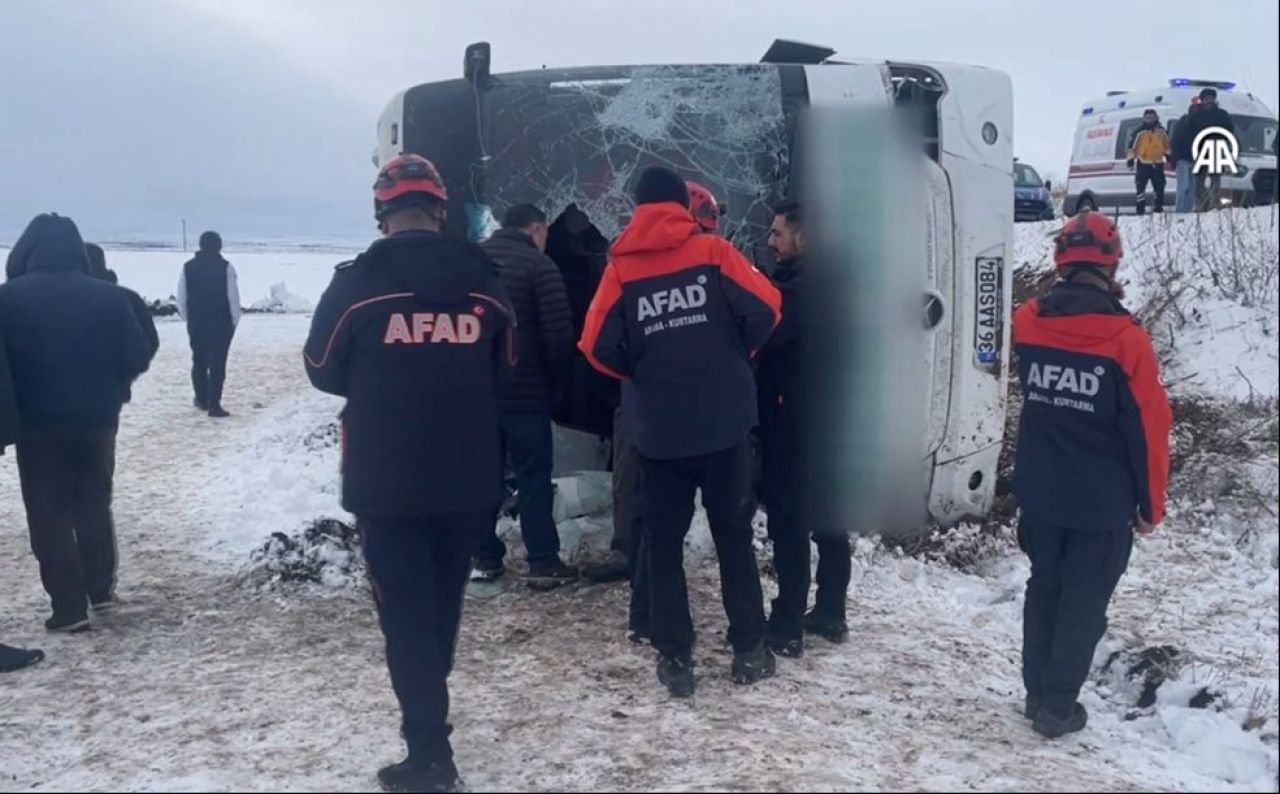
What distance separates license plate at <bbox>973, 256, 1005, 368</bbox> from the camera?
576 centimetres

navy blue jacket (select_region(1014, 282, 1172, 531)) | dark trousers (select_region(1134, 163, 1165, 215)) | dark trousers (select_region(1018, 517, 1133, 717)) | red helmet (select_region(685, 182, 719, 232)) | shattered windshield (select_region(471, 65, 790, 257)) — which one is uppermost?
dark trousers (select_region(1134, 163, 1165, 215))

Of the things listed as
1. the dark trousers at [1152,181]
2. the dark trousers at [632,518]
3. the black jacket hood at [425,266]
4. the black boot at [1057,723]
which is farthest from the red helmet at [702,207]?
the dark trousers at [1152,181]

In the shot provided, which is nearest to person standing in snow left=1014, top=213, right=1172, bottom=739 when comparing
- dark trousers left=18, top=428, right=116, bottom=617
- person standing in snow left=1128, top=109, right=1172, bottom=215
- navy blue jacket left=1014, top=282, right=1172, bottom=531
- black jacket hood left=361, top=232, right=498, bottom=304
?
navy blue jacket left=1014, top=282, right=1172, bottom=531

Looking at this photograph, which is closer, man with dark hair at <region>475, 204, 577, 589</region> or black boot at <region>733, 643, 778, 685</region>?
black boot at <region>733, 643, 778, 685</region>

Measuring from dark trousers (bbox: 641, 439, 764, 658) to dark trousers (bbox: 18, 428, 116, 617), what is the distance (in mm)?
2755

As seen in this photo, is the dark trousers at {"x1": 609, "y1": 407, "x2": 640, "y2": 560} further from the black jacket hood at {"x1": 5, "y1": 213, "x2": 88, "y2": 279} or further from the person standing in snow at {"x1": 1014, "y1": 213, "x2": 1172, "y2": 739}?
the black jacket hood at {"x1": 5, "y1": 213, "x2": 88, "y2": 279}

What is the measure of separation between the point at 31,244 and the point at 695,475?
334 cm

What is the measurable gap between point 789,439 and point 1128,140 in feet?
52.6

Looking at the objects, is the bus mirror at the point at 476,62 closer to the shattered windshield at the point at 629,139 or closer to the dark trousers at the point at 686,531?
the shattered windshield at the point at 629,139

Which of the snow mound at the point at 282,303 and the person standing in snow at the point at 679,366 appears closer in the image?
the person standing in snow at the point at 679,366

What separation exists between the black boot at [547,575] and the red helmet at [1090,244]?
287 cm

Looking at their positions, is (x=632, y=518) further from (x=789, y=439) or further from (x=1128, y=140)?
(x=1128, y=140)

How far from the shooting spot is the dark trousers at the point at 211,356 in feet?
37.2

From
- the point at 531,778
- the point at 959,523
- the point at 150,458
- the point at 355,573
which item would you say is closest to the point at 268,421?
the point at 150,458
